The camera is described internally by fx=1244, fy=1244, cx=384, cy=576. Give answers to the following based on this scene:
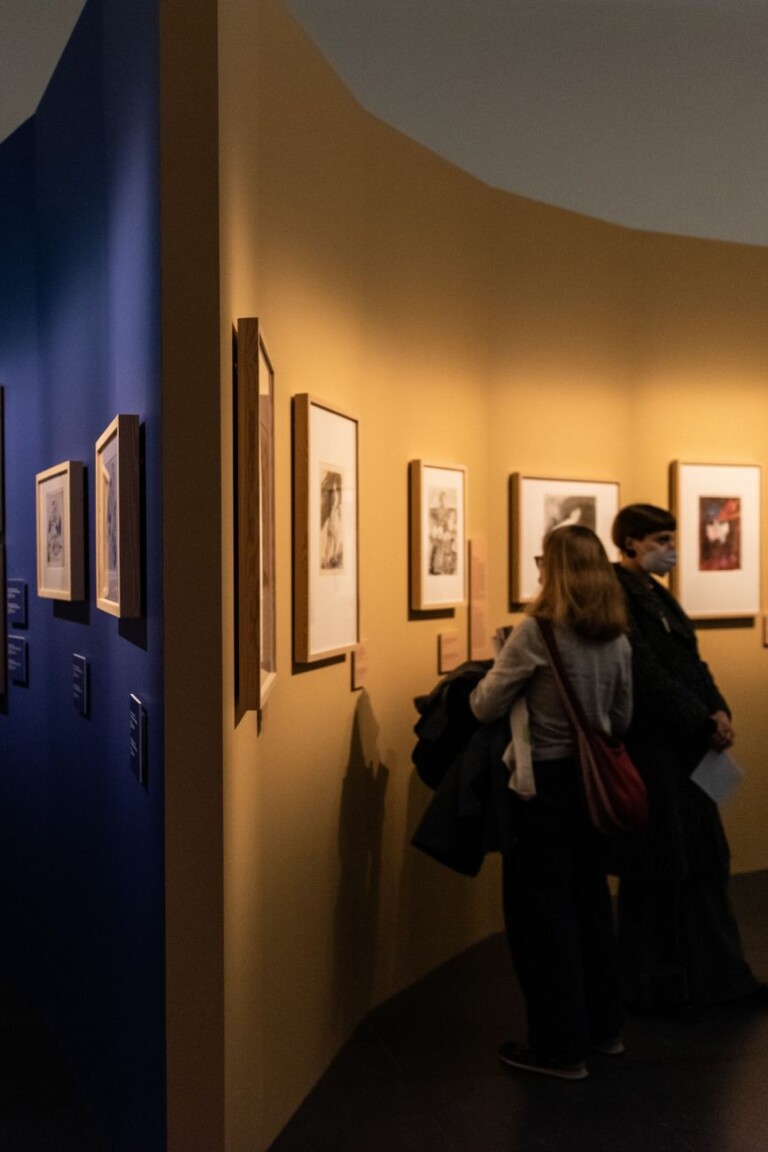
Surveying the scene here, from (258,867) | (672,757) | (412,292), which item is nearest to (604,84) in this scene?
(412,292)

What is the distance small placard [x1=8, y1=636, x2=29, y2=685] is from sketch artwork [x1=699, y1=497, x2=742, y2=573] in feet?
13.1

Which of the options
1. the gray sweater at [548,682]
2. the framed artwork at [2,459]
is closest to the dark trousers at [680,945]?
the gray sweater at [548,682]

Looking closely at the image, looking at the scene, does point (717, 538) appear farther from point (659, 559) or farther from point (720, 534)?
point (659, 559)

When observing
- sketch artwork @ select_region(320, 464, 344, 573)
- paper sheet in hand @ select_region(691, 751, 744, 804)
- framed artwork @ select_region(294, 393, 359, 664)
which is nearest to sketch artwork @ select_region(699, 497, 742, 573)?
paper sheet in hand @ select_region(691, 751, 744, 804)

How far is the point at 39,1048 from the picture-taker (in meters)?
5.03

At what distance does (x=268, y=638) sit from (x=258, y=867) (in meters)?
0.74

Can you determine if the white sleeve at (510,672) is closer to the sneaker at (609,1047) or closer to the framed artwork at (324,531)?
the framed artwork at (324,531)

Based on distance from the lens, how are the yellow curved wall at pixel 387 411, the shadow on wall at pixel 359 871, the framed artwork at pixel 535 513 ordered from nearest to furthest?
the yellow curved wall at pixel 387 411 < the shadow on wall at pixel 359 871 < the framed artwork at pixel 535 513

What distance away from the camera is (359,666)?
5105 millimetres

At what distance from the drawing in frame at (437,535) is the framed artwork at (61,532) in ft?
5.39

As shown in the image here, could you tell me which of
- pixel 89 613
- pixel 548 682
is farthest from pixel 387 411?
pixel 89 613

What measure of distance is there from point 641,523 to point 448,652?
3.61ft

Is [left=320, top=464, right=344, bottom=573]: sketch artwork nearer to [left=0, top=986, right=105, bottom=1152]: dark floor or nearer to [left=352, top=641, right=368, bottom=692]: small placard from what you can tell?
[left=352, top=641, right=368, bottom=692]: small placard

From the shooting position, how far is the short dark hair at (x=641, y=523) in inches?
228
